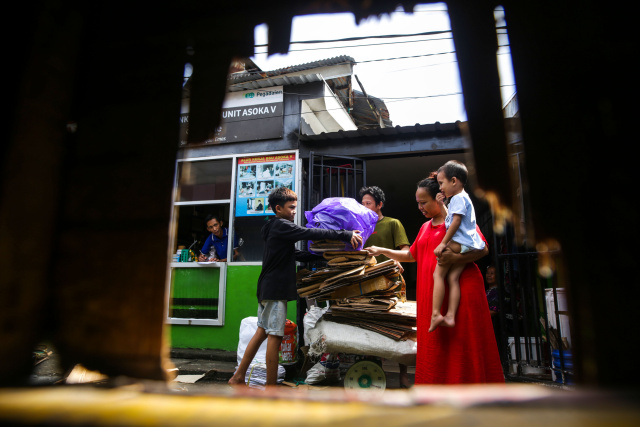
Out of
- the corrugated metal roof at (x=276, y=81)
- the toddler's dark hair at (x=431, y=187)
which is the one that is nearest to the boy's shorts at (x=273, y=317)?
the toddler's dark hair at (x=431, y=187)

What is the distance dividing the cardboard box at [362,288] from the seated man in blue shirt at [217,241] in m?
2.98

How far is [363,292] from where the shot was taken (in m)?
3.98

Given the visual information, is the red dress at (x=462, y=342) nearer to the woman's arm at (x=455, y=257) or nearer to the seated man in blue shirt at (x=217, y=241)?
the woman's arm at (x=455, y=257)

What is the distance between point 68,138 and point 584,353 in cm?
191

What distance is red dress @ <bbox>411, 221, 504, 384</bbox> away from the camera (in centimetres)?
254

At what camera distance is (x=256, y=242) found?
6.43 meters

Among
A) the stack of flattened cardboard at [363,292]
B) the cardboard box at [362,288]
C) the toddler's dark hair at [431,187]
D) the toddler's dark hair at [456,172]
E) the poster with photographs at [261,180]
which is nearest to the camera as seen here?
the toddler's dark hair at [456,172]

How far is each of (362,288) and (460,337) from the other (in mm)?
1465

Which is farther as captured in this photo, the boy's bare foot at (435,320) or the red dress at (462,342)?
the boy's bare foot at (435,320)

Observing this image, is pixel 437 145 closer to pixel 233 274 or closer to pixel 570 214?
pixel 233 274

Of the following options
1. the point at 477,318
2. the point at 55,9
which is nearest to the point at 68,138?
the point at 55,9

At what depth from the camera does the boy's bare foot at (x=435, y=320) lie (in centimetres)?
268

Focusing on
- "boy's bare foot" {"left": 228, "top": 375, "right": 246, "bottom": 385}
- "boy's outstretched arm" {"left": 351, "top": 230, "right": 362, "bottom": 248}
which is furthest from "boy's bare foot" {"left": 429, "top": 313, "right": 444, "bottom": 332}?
"boy's bare foot" {"left": 228, "top": 375, "right": 246, "bottom": 385}

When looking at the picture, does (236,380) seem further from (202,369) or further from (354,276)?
(354,276)
